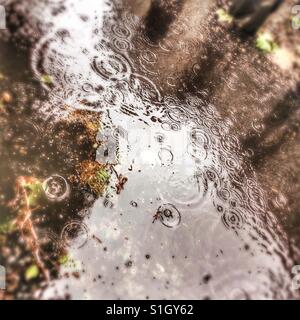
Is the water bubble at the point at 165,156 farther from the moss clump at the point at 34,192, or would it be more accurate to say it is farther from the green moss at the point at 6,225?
the green moss at the point at 6,225

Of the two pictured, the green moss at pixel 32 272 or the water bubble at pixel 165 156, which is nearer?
the green moss at pixel 32 272

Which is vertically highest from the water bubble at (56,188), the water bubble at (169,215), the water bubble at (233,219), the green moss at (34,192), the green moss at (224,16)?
the green moss at (224,16)

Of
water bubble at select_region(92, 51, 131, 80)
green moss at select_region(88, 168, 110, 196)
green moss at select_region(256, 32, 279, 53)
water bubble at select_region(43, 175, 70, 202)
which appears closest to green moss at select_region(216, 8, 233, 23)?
green moss at select_region(256, 32, 279, 53)

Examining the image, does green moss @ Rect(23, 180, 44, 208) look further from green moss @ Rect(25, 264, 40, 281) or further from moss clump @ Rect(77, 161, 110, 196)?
green moss @ Rect(25, 264, 40, 281)

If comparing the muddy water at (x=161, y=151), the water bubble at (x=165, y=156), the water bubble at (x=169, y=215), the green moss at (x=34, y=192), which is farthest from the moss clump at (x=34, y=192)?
the water bubble at (x=165, y=156)

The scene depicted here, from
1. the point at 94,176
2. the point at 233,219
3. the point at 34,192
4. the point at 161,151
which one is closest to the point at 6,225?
the point at 34,192
